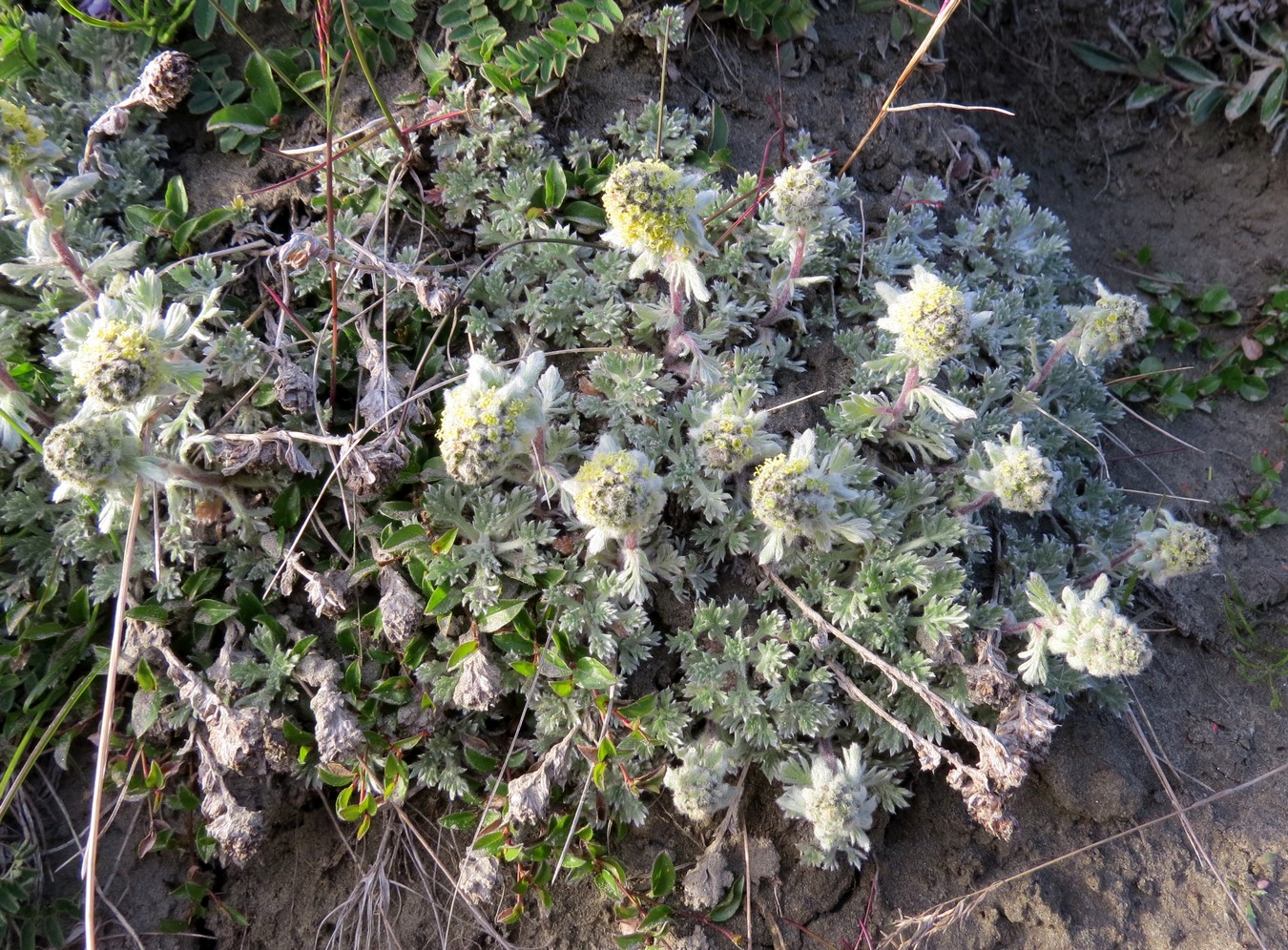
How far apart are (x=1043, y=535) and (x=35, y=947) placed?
13.7 ft

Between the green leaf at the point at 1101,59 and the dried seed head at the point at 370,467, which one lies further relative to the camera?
the green leaf at the point at 1101,59

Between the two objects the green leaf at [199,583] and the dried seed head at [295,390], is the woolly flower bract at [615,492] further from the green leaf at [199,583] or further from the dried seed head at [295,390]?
the green leaf at [199,583]

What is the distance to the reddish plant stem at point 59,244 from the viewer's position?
2.93 metres

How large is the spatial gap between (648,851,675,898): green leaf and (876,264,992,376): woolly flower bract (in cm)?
198

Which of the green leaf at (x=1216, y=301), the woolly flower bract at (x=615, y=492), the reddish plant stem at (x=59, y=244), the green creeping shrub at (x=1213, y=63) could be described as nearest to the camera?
the woolly flower bract at (x=615, y=492)

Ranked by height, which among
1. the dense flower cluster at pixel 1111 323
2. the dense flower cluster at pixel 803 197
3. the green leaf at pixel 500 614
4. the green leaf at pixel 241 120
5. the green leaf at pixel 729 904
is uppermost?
the dense flower cluster at pixel 803 197

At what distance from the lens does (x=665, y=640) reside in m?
3.39

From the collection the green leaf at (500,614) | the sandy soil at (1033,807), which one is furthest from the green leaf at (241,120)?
the green leaf at (500,614)

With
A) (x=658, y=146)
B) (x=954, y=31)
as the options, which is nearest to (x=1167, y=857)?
(x=658, y=146)

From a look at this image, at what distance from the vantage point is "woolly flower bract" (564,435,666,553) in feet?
8.84

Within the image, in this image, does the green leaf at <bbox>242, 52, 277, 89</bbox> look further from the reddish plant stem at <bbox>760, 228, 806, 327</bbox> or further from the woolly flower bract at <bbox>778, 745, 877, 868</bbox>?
the woolly flower bract at <bbox>778, 745, 877, 868</bbox>

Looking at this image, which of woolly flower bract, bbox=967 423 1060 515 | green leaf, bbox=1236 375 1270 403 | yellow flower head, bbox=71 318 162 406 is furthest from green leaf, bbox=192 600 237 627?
green leaf, bbox=1236 375 1270 403

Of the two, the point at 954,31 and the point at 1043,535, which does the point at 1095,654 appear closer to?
the point at 1043,535

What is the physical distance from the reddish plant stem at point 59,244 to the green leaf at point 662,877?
9.25ft
